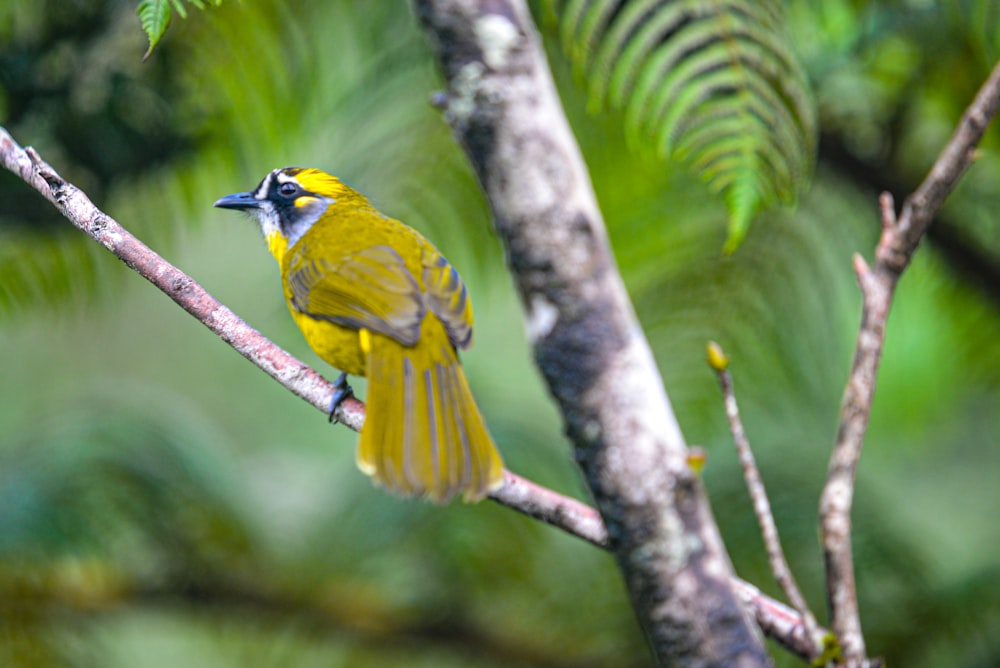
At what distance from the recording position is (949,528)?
9.69 feet

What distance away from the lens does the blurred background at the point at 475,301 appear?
1816 mm

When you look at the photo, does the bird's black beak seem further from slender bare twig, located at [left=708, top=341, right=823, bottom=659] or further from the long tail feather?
slender bare twig, located at [left=708, top=341, right=823, bottom=659]

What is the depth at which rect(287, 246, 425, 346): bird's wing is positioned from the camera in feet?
3.97

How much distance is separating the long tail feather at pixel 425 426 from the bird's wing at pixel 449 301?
1cm

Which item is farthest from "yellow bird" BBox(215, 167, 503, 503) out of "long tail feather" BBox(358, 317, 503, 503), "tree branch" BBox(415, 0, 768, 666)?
"tree branch" BBox(415, 0, 768, 666)

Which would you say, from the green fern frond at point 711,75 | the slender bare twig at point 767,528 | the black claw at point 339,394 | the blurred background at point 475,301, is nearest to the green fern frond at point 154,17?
the black claw at point 339,394

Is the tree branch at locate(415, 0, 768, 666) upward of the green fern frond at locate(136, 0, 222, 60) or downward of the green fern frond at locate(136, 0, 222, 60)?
downward

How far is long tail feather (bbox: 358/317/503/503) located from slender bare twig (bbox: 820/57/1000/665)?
269mm

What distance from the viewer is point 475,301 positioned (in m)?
2.57

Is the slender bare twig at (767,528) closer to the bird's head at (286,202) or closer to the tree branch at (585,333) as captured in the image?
the tree branch at (585,333)

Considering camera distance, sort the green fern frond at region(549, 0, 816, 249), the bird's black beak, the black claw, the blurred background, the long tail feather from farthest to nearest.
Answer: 1. the blurred background
2. the bird's black beak
3. the green fern frond at region(549, 0, 816, 249)
4. the black claw
5. the long tail feather

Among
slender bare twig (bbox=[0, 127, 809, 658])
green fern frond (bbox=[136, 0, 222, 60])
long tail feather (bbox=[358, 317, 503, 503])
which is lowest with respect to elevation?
long tail feather (bbox=[358, 317, 503, 503])

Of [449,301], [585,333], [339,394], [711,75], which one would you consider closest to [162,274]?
[339,394]

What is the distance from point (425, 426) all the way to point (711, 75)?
0.69 metres
